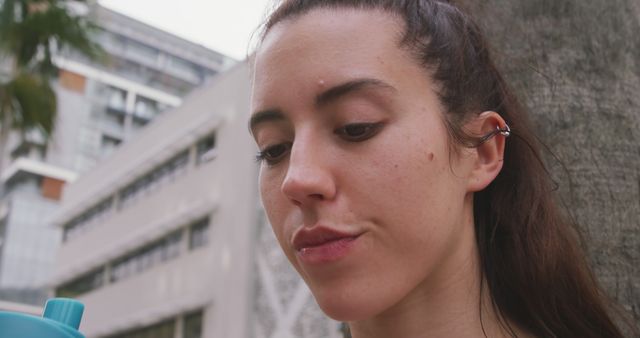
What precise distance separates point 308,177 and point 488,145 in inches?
12.2

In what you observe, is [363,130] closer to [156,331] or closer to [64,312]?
[64,312]

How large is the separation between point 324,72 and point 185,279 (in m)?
18.3

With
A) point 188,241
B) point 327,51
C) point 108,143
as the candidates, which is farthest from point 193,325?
point 108,143

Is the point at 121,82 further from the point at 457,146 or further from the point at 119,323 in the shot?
the point at 457,146

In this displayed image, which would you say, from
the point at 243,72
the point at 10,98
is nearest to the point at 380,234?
the point at 10,98

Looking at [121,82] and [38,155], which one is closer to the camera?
[38,155]

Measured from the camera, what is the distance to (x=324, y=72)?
0.97m

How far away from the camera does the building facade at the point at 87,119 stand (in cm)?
3247

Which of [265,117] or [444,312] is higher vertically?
[265,117]

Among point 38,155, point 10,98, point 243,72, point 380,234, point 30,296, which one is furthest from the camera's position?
point 38,155

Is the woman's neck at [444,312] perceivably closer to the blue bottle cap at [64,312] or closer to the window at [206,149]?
the blue bottle cap at [64,312]

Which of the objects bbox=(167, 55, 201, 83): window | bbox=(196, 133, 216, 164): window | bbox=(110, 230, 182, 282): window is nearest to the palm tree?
bbox=(196, 133, 216, 164): window

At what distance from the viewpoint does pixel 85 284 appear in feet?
82.2

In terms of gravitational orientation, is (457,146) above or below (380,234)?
above
